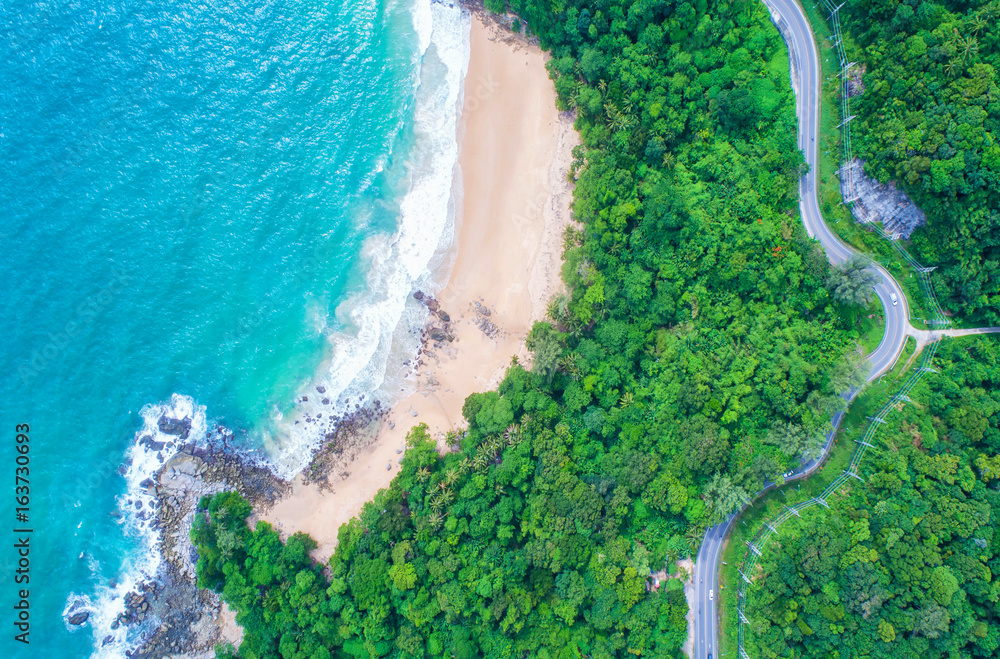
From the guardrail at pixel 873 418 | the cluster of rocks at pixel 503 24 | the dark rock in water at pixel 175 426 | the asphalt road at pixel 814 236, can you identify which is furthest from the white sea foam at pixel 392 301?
the guardrail at pixel 873 418

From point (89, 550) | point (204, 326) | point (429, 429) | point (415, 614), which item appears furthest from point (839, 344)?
point (89, 550)

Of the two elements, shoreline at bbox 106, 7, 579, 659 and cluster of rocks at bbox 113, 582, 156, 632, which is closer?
cluster of rocks at bbox 113, 582, 156, 632

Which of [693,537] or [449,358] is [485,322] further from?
[693,537]

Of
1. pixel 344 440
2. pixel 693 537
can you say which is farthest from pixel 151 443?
pixel 693 537

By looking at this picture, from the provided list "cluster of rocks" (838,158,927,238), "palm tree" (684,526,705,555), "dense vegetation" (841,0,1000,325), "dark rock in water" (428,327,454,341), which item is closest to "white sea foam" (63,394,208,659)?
"dark rock in water" (428,327,454,341)

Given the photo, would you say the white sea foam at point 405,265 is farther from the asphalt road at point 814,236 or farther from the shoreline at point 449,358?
the asphalt road at point 814,236

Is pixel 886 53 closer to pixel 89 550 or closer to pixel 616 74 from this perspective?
pixel 616 74

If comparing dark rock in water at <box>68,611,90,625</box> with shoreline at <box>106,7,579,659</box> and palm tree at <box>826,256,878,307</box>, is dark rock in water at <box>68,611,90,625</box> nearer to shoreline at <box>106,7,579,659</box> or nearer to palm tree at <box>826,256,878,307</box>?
shoreline at <box>106,7,579,659</box>
